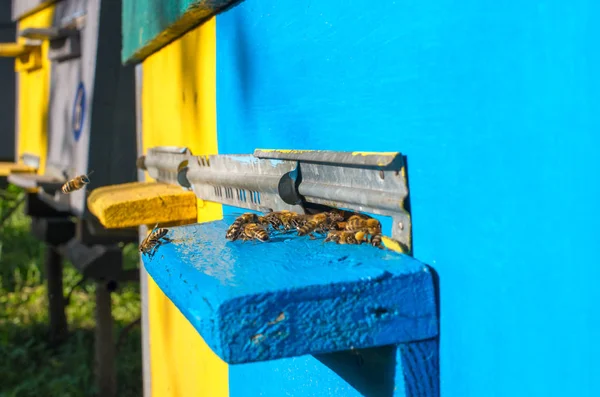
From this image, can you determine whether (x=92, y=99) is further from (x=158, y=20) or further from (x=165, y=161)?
(x=158, y=20)

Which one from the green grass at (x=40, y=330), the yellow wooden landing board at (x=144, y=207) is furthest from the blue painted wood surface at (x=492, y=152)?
the green grass at (x=40, y=330)

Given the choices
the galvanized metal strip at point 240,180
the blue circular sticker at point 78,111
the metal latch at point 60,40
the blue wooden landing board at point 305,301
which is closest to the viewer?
the blue wooden landing board at point 305,301

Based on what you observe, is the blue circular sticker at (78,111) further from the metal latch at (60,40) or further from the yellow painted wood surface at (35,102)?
the yellow painted wood surface at (35,102)

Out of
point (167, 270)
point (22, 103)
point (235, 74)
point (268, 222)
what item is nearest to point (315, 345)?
point (167, 270)

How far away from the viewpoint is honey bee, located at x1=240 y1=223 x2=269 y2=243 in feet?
4.51

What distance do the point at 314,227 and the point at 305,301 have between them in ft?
1.25

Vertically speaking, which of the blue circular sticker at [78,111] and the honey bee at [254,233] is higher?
the blue circular sticker at [78,111]

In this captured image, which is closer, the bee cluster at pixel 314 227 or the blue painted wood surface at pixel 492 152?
the blue painted wood surface at pixel 492 152

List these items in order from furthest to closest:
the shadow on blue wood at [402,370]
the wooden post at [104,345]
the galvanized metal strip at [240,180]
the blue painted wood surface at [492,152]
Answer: the wooden post at [104,345]
the galvanized metal strip at [240,180]
the shadow on blue wood at [402,370]
the blue painted wood surface at [492,152]

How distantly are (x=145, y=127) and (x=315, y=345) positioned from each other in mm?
2363

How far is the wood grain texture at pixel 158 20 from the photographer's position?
2131 millimetres

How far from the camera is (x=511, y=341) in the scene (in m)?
0.99

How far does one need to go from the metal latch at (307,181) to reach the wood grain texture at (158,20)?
0.42 m

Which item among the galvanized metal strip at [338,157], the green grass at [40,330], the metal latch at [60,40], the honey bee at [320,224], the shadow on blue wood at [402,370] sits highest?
the metal latch at [60,40]
